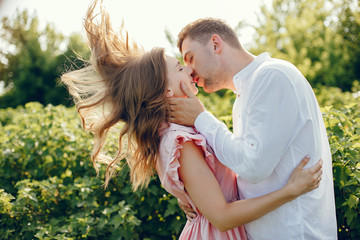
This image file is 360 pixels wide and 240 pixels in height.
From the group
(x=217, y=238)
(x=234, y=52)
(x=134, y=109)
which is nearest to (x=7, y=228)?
(x=134, y=109)

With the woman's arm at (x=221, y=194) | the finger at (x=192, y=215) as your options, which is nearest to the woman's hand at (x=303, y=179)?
the woman's arm at (x=221, y=194)

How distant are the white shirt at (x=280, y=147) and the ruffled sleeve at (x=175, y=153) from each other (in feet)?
0.33

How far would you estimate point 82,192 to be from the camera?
11.4 ft

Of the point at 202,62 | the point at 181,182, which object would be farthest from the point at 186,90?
the point at 181,182

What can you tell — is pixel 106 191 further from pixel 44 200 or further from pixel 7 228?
pixel 7 228

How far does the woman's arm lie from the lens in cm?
189

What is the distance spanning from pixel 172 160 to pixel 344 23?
664 inches

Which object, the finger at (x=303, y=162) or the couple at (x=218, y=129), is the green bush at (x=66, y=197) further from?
the finger at (x=303, y=162)

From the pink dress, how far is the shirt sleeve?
1.00 feet

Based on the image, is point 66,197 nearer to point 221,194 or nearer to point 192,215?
point 192,215

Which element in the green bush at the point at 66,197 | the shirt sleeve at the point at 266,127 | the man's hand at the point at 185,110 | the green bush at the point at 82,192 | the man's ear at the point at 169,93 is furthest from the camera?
the green bush at the point at 66,197

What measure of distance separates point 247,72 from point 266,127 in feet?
2.07

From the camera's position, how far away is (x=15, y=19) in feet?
88.3

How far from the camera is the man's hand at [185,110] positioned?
2.29 metres
